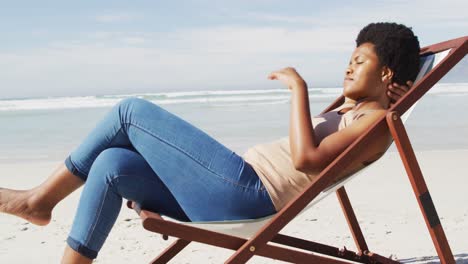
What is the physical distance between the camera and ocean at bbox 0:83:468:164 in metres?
10.0

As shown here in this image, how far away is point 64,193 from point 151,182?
1.53 ft

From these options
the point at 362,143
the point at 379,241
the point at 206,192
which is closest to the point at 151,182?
the point at 206,192

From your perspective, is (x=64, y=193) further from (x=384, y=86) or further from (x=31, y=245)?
(x=31, y=245)

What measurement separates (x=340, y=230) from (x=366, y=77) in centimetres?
222

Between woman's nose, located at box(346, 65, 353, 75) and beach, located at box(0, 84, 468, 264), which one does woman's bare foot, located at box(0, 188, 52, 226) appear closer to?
beach, located at box(0, 84, 468, 264)

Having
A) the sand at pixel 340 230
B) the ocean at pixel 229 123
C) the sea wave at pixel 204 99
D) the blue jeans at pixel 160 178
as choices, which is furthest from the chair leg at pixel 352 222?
the sea wave at pixel 204 99

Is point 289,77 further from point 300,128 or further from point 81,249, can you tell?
point 81,249

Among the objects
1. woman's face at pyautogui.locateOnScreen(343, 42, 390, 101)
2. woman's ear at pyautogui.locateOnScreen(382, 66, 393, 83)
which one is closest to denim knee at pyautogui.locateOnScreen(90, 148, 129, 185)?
woman's face at pyautogui.locateOnScreen(343, 42, 390, 101)

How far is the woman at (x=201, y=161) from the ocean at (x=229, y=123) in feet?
20.7

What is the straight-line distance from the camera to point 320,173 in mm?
2422

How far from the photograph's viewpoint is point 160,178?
2664 millimetres

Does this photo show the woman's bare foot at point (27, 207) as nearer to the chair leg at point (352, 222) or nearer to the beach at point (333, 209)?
the beach at point (333, 209)

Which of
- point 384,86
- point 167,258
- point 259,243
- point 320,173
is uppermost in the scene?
point 384,86

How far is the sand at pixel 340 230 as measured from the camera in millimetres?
4191
